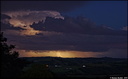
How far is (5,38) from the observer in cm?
8006

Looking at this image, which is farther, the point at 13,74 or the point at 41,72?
the point at 13,74

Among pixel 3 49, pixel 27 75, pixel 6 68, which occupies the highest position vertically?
pixel 3 49

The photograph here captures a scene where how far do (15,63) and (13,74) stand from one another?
393cm

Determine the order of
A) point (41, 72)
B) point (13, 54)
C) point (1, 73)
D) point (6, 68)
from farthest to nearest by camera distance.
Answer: point (13, 54) < point (6, 68) < point (1, 73) < point (41, 72)

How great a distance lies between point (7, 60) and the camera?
78312mm

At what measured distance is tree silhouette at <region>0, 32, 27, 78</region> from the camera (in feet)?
247

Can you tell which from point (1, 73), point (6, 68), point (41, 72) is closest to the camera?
point (41, 72)

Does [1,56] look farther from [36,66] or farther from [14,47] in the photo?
[36,66]

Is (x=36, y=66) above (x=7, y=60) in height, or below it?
below

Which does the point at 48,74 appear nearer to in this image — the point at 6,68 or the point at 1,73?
the point at 1,73

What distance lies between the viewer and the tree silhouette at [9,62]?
247 ft

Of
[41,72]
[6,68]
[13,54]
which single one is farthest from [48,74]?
[13,54]

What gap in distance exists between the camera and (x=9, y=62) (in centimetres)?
7962

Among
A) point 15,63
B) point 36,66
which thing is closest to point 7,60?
point 15,63
